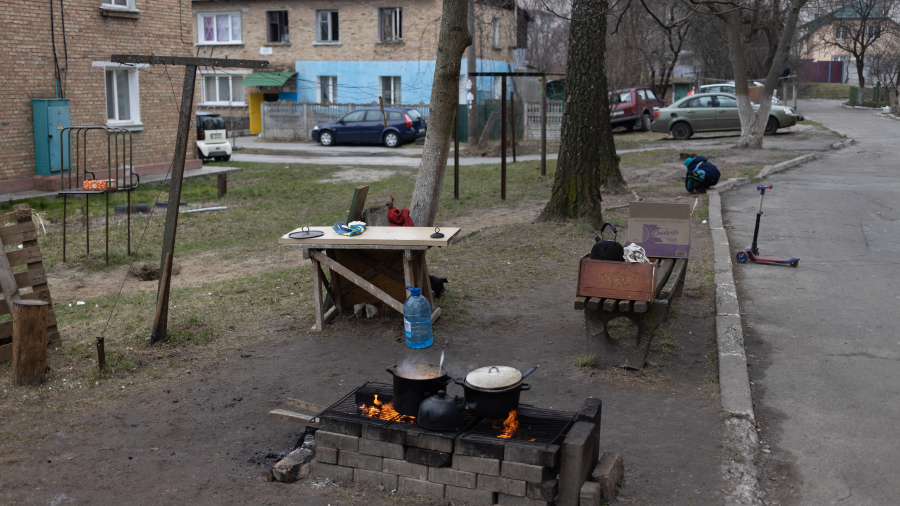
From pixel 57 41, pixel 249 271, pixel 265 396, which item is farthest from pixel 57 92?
pixel 265 396

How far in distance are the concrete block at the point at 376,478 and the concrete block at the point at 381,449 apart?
103mm

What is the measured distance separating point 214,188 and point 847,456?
16223mm

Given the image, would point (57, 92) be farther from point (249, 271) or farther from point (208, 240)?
point (249, 271)

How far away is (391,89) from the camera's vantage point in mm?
35438

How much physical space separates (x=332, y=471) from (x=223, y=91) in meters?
37.5

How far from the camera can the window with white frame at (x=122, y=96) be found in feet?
60.4

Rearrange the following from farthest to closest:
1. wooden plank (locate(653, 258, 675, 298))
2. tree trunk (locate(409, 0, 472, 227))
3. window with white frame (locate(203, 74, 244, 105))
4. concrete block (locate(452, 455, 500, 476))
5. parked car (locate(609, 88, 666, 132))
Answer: window with white frame (locate(203, 74, 244, 105)) < parked car (locate(609, 88, 666, 132)) < tree trunk (locate(409, 0, 472, 227)) < wooden plank (locate(653, 258, 675, 298)) < concrete block (locate(452, 455, 500, 476))

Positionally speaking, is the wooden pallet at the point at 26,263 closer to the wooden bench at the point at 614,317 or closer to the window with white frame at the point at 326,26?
the wooden bench at the point at 614,317

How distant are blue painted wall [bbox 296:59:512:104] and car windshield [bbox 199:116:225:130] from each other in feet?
29.1

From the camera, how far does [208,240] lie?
486 inches

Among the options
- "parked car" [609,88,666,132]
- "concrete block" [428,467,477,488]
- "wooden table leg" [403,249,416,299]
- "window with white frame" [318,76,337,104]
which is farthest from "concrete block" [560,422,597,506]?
"window with white frame" [318,76,337,104]

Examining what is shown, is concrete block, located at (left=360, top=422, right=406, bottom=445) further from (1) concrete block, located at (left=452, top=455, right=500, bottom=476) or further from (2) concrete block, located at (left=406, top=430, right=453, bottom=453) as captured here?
(1) concrete block, located at (left=452, top=455, right=500, bottom=476)

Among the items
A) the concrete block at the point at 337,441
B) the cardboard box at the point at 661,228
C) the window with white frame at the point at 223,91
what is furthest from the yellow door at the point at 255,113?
the concrete block at the point at 337,441

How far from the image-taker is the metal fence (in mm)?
33094
